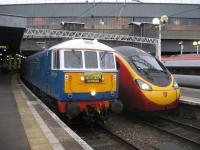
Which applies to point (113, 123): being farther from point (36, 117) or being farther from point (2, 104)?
point (2, 104)

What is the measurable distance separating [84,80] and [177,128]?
12.3ft

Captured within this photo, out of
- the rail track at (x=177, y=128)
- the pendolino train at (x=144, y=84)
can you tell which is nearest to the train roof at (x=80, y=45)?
the pendolino train at (x=144, y=84)

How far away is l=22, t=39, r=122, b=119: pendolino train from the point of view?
12398mm

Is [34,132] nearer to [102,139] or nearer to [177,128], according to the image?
[102,139]

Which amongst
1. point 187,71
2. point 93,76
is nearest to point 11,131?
point 93,76

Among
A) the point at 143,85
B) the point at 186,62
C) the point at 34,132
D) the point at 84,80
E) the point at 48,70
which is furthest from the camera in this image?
the point at 186,62

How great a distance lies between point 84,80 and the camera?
41.2 ft

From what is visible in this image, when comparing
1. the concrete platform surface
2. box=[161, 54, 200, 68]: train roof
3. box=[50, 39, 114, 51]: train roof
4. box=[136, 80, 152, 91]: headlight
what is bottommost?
the concrete platform surface

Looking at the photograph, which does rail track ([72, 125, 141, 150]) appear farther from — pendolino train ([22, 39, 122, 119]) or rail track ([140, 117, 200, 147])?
rail track ([140, 117, 200, 147])

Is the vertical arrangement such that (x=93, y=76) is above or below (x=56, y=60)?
below

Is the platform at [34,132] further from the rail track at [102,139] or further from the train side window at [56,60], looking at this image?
the train side window at [56,60]

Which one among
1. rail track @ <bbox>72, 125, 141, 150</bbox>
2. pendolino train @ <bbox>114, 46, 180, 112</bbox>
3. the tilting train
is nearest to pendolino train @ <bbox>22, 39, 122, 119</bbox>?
rail track @ <bbox>72, 125, 141, 150</bbox>

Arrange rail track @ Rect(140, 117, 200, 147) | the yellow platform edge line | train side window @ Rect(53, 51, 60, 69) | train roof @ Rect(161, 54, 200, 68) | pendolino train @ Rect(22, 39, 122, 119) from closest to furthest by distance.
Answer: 1. the yellow platform edge line
2. rail track @ Rect(140, 117, 200, 147)
3. pendolino train @ Rect(22, 39, 122, 119)
4. train side window @ Rect(53, 51, 60, 69)
5. train roof @ Rect(161, 54, 200, 68)

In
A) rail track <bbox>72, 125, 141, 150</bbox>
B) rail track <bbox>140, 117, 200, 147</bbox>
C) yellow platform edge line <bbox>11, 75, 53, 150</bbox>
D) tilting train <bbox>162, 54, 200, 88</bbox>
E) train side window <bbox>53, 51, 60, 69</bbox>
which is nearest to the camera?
yellow platform edge line <bbox>11, 75, 53, 150</bbox>
